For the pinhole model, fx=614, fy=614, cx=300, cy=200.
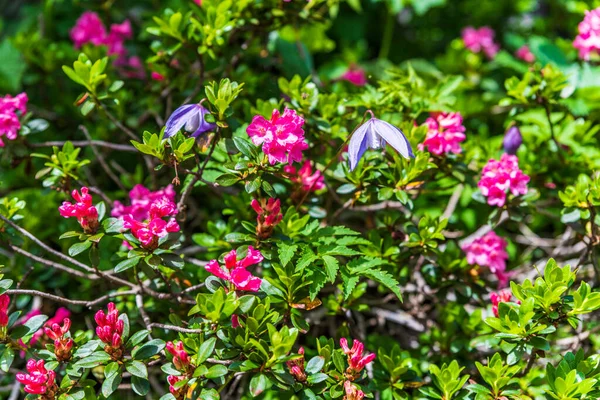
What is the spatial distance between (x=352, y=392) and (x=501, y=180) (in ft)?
2.47

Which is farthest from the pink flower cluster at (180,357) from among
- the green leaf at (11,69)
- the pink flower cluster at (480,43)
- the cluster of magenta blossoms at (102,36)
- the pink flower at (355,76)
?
the pink flower cluster at (480,43)

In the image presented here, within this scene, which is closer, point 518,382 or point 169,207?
point 169,207

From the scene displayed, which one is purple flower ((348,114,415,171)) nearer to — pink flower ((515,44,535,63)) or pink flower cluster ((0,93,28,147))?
pink flower cluster ((0,93,28,147))

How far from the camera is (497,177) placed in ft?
5.73

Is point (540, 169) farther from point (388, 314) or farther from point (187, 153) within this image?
point (187, 153)

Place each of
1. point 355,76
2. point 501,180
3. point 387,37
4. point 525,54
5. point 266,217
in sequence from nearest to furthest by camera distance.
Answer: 1. point 266,217
2. point 501,180
3. point 355,76
4. point 525,54
5. point 387,37

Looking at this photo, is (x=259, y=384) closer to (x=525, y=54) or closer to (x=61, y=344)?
(x=61, y=344)

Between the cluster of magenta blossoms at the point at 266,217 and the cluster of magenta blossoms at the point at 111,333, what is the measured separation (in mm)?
399

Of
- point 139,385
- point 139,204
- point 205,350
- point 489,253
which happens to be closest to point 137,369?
point 139,385

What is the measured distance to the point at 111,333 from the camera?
141cm

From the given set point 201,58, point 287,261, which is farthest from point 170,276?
point 201,58

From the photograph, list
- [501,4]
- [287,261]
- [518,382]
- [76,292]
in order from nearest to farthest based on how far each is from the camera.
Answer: [287,261]
[518,382]
[76,292]
[501,4]

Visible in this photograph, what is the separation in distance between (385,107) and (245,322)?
793mm

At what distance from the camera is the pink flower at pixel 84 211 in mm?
1486
